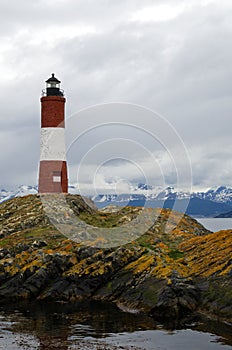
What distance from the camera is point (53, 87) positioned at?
6334cm

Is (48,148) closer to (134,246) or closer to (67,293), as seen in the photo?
(134,246)

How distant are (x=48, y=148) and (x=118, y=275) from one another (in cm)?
2861

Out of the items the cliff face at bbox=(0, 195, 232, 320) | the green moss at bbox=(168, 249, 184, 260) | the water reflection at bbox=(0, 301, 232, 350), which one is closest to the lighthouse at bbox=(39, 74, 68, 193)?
the cliff face at bbox=(0, 195, 232, 320)

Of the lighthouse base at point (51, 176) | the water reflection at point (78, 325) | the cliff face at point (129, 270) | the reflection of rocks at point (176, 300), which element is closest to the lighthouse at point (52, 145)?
the lighthouse base at point (51, 176)

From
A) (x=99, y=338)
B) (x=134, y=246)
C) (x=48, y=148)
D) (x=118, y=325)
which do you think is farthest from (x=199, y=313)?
(x=48, y=148)

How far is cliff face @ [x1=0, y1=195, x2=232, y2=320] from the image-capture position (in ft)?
105

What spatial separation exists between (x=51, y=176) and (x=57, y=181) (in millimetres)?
1029

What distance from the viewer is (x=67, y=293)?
37438 millimetres

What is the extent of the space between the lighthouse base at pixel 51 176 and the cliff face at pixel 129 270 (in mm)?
9623

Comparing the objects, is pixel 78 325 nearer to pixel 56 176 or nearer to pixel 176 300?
pixel 176 300

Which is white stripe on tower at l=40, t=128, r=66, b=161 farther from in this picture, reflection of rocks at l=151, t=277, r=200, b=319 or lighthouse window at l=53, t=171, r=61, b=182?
reflection of rocks at l=151, t=277, r=200, b=319

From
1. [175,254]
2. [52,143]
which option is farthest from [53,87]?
Answer: [175,254]

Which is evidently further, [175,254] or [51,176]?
[51,176]

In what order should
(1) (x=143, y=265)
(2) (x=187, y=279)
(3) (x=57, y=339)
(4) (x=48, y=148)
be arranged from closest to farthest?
(3) (x=57, y=339)
(2) (x=187, y=279)
(1) (x=143, y=265)
(4) (x=48, y=148)
